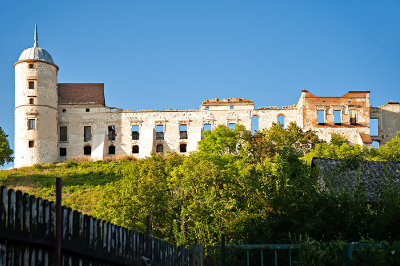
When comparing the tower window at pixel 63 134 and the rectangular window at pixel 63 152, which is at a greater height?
the tower window at pixel 63 134

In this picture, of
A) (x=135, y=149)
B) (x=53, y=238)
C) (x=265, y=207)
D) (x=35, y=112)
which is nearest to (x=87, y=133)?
(x=135, y=149)

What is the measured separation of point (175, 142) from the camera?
59.0 m

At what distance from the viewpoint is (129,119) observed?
197 ft

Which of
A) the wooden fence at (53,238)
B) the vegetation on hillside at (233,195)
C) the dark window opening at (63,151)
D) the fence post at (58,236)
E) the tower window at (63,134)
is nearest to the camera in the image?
the wooden fence at (53,238)

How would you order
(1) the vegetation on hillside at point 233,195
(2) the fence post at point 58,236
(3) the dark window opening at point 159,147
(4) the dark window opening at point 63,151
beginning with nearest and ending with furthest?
(2) the fence post at point 58,236, (1) the vegetation on hillside at point 233,195, (4) the dark window opening at point 63,151, (3) the dark window opening at point 159,147

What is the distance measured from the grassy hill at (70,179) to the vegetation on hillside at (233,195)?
92 mm

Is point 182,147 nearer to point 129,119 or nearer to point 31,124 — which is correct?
point 129,119

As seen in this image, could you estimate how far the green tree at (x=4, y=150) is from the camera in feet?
169

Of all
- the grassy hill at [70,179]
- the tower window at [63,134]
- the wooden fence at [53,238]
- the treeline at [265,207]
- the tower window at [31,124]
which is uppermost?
the tower window at [31,124]

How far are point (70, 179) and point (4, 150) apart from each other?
1093 cm

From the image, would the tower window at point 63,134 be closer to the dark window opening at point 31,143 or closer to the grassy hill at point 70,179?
the dark window opening at point 31,143

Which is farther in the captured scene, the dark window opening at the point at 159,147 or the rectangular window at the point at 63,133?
the dark window opening at the point at 159,147

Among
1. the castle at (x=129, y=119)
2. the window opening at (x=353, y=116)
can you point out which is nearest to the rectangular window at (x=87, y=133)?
the castle at (x=129, y=119)

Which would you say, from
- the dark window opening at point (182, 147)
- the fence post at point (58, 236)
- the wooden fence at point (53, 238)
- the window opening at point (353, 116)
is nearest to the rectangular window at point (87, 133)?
the dark window opening at point (182, 147)
